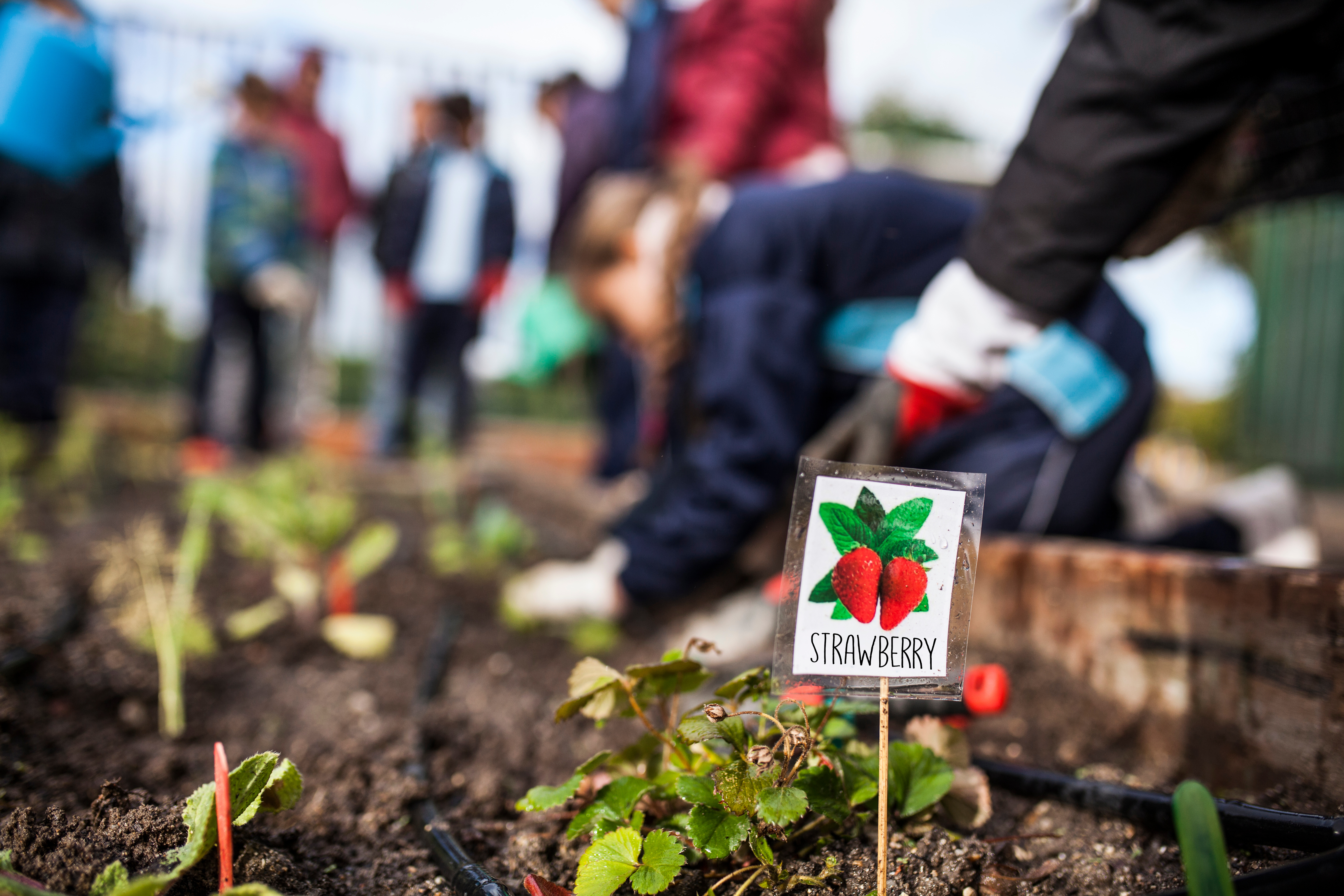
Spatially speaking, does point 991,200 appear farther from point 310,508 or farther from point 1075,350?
point 310,508

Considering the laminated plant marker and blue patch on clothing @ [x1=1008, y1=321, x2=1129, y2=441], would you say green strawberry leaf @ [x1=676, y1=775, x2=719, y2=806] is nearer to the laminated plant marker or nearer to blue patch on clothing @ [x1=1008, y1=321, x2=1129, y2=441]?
the laminated plant marker

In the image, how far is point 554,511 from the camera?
3.43m

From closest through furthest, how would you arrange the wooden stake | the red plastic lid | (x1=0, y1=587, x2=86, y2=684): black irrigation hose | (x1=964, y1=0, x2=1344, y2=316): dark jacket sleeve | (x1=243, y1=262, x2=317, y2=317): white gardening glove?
the wooden stake, the red plastic lid, (x1=964, y1=0, x2=1344, y2=316): dark jacket sleeve, (x1=0, y1=587, x2=86, y2=684): black irrigation hose, (x1=243, y1=262, x2=317, y2=317): white gardening glove

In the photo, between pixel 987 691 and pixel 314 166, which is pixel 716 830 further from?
pixel 314 166

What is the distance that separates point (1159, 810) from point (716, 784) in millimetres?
464

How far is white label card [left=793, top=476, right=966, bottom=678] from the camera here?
59 cm

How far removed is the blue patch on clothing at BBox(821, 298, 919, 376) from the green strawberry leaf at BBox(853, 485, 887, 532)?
4.08 feet

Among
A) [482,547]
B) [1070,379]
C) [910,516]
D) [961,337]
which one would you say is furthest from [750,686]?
[482,547]

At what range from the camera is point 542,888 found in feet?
2.08

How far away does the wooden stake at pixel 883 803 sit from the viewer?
56cm

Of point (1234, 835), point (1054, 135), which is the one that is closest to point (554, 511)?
point (1054, 135)

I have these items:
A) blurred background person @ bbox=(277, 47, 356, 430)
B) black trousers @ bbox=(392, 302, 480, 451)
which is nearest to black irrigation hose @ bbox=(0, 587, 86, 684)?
black trousers @ bbox=(392, 302, 480, 451)

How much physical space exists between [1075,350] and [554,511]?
7.84 feet

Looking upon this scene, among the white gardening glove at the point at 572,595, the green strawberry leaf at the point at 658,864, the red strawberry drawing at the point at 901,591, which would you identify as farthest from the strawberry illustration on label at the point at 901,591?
the white gardening glove at the point at 572,595
